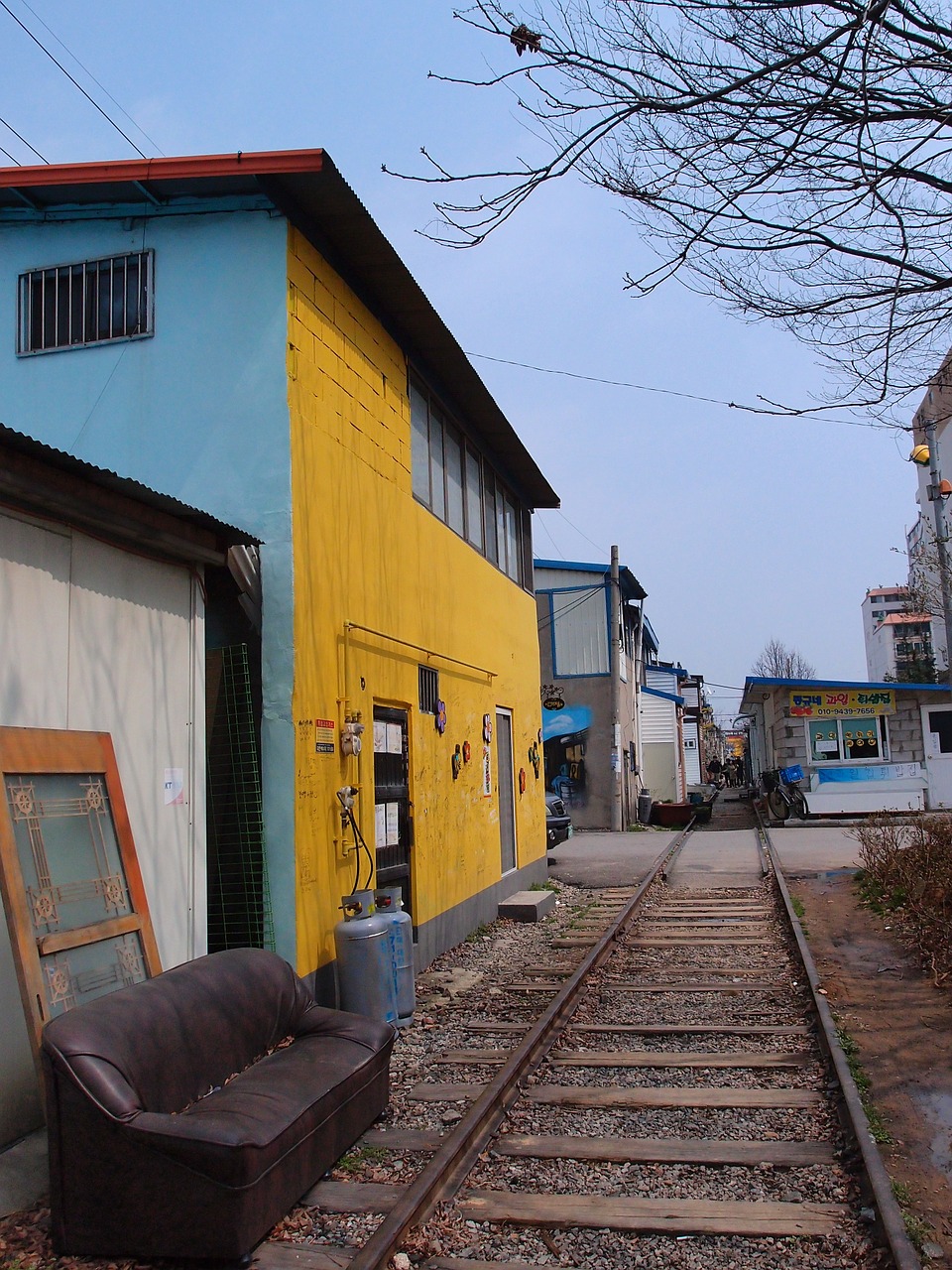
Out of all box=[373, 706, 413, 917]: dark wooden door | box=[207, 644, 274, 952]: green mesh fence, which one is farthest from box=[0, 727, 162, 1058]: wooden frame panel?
box=[373, 706, 413, 917]: dark wooden door

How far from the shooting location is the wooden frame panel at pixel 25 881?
438 centimetres

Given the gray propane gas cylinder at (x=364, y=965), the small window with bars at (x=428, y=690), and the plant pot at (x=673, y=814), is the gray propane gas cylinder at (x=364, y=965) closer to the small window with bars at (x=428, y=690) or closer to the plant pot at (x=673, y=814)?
the small window with bars at (x=428, y=690)

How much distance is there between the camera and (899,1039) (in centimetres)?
699

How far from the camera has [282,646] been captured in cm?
734

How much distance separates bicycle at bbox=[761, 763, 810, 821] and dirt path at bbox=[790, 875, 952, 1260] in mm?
15311

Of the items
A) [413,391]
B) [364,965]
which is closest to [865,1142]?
[364,965]

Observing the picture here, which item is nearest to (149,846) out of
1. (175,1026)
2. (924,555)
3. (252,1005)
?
(252,1005)

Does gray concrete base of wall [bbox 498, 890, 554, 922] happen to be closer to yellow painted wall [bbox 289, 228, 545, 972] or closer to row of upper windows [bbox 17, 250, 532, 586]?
yellow painted wall [bbox 289, 228, 545, 972]

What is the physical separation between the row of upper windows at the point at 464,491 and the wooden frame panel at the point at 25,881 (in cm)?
589

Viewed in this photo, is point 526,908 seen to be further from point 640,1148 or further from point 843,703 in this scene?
point 843,703

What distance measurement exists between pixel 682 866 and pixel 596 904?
462cm

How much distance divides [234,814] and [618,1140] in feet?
11.0

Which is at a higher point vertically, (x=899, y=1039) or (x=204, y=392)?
(x=204, y=392)

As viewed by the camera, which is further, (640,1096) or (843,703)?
(843,703)
